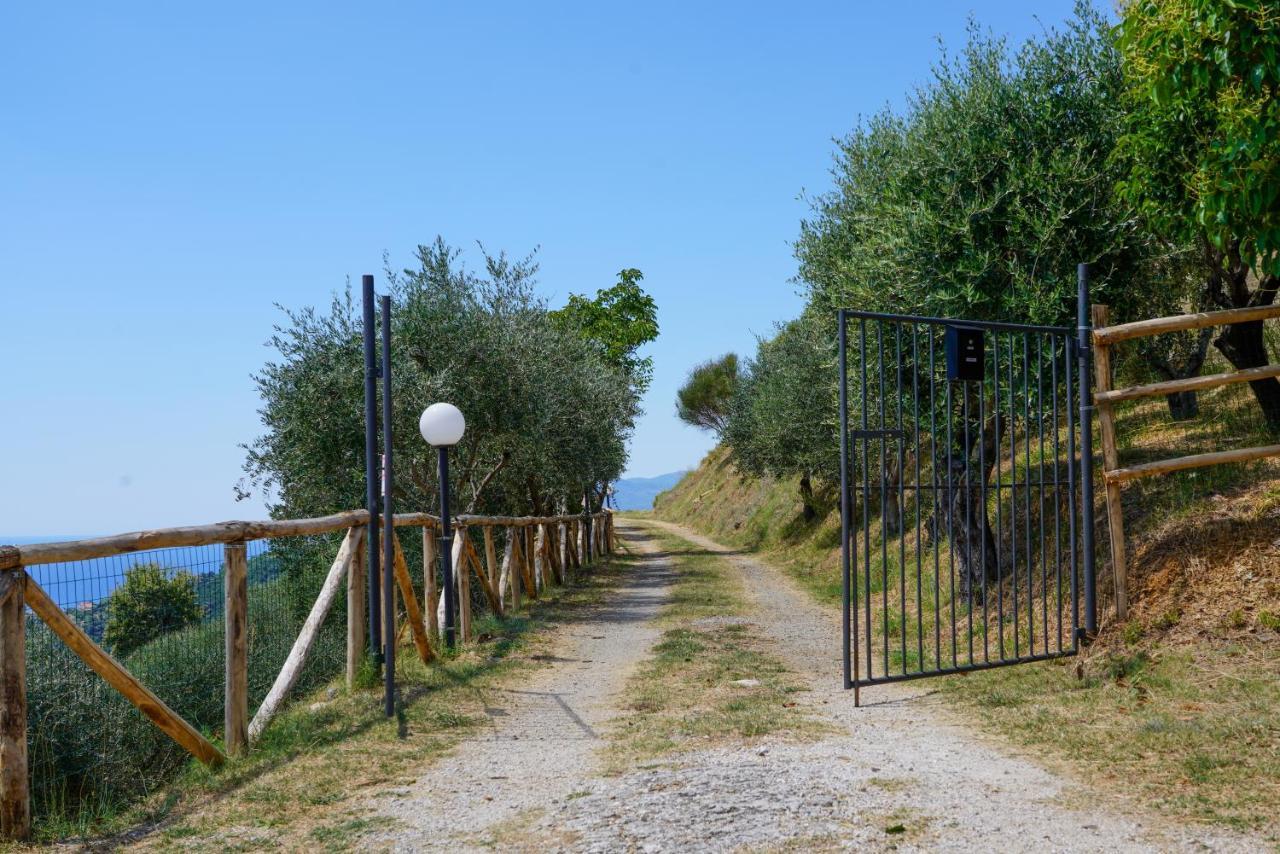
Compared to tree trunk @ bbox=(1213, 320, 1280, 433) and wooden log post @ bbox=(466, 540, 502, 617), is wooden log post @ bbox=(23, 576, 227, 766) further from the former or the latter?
tree trunk @ bbox=(1213, 320, 1280, 433)

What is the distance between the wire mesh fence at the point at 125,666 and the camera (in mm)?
6293

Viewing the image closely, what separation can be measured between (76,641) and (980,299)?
8661 mm

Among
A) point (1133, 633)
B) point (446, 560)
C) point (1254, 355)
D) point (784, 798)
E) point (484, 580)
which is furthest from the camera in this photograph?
point (484, 580)

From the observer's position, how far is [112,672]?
5.47m

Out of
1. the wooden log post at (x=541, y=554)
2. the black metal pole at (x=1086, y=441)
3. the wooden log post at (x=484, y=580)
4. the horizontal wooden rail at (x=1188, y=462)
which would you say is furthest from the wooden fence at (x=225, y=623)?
the wooden log post at (x=541, y=554)

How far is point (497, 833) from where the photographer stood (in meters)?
4.65

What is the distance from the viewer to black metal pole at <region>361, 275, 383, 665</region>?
7.17 meters

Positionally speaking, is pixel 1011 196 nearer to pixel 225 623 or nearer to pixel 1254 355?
pixel 1254 355

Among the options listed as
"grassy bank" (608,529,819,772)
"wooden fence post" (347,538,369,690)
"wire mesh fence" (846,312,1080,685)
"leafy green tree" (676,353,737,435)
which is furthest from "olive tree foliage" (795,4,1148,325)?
"leafy green tree" (676,353,737,435)

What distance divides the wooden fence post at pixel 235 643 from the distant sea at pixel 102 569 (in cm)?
14

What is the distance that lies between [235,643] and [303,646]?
1110 mm

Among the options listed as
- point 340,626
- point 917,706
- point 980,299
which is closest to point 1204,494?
point 980,299

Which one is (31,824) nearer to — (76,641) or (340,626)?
(76,641)

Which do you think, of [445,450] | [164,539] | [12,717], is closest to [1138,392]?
[445,450]
